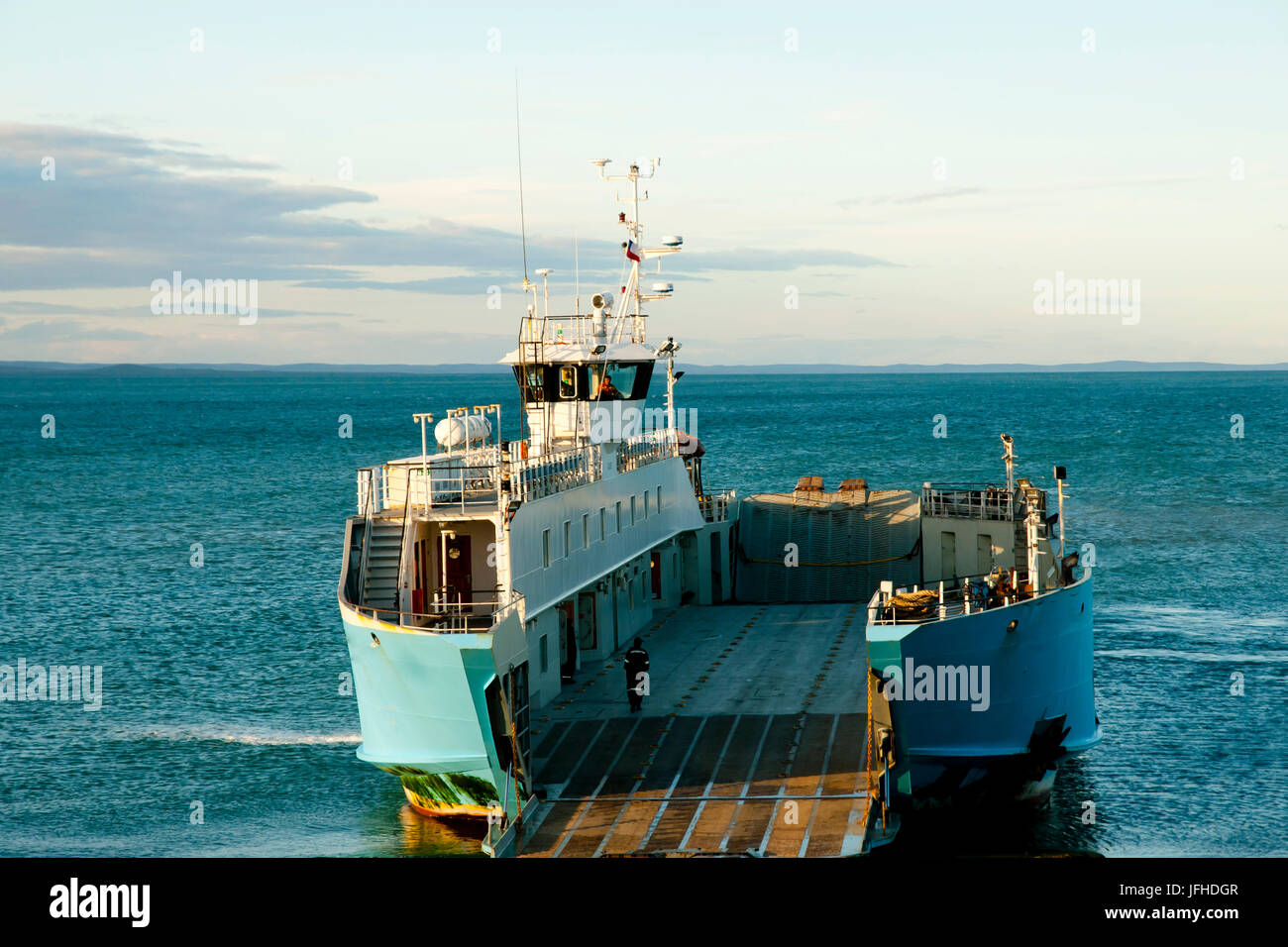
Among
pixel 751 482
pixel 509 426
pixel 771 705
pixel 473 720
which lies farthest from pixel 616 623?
pixel 509 426

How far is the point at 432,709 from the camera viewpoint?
20359 millimetres

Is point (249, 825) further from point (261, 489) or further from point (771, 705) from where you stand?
point (261, 489)

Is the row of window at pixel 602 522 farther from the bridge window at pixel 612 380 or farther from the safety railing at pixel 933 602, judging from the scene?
the safety railing at pixel 933 602

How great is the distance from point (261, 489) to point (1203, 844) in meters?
80.5

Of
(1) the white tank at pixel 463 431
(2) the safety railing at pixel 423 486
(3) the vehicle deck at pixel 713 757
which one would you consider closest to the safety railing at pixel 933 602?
(3) the vehicle deck at pixel 713 757

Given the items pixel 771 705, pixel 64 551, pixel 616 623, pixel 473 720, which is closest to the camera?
pixel 473 720

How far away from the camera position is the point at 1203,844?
2498cm

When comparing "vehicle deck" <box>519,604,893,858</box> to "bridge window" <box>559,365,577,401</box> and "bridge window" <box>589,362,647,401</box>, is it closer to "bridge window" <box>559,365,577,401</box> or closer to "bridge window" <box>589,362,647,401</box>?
"bridge window" <box>589,362,647,401</box>

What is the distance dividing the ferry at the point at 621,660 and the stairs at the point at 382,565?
0.13 ft

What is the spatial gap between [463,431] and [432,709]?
838 centimetres

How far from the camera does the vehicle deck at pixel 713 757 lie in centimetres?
1830

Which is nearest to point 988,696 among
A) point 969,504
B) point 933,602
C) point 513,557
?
point 933,602

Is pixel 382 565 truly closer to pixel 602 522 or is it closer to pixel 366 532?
pixel 366 532

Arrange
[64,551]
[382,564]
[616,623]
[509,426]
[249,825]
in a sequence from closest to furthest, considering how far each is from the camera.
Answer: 1. [382,564]
2. [249,825]
3. [616,623]
4. [64,551]
5. [509,426]
